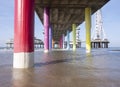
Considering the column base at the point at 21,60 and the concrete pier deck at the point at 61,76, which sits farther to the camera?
the column base at the point at 21,60

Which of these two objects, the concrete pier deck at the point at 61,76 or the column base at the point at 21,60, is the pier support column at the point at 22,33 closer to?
the column base at the point at 21,60

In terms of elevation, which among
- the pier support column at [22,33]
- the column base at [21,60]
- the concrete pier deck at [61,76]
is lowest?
the concrete pier deck at [61,76]

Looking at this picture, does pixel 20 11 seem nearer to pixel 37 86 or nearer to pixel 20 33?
pixel 20 33

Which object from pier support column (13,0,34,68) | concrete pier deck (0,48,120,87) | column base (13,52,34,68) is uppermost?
pier support column (13,0,34,68)

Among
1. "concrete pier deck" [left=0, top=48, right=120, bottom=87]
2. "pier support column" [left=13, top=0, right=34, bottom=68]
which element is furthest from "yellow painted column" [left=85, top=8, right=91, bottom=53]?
"pier support column" [left=13, top=0, right=34, bottom=68]

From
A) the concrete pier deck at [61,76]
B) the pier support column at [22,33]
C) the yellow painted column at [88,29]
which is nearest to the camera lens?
the concrete pier deck at [61,76]

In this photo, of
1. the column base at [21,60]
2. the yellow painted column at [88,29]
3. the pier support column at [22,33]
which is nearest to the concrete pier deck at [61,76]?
the column base at [21,60]

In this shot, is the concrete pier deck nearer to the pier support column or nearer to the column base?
the column base

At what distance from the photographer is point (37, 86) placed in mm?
7520

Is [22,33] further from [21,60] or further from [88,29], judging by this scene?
[88,29]

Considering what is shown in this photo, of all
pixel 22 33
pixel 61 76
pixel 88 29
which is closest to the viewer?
pixel 61 76

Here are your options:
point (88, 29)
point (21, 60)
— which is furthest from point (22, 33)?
point (88, 29)

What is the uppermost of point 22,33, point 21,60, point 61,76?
point 22,33

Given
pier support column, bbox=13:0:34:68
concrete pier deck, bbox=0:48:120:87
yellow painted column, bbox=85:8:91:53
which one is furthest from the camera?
yellow painted column, bbox=85:8:91:53
